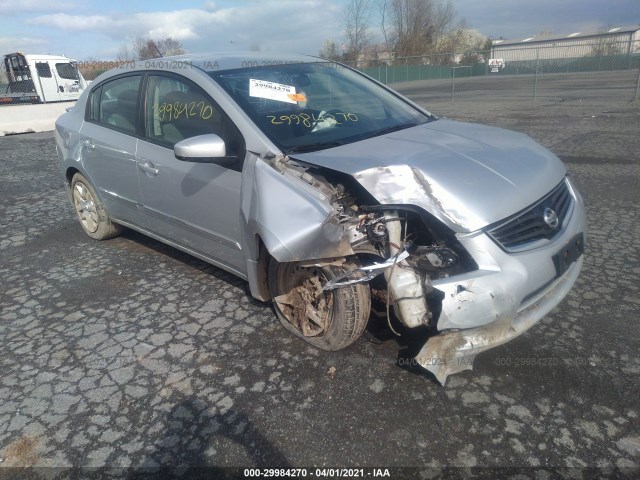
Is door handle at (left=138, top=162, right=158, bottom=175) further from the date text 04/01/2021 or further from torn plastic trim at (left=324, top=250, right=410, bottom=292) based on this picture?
the date text 04/01/2021

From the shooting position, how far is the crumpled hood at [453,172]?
2.42 m

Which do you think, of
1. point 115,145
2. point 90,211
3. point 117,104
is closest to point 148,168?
point 115,145

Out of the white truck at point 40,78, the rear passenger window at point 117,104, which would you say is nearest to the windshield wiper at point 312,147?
the rear passenger window at point 117,104

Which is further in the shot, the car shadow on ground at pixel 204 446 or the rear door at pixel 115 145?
the rear door at pixel 115 145

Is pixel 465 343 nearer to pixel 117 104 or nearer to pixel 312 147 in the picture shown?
pixel 312 147

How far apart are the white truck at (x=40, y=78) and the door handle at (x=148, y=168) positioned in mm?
19783

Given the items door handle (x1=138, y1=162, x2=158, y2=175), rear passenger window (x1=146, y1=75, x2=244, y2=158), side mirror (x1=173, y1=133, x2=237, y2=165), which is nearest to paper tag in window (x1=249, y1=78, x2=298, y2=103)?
rear passenger window (x1=146, y1=75, x2=244, y2=158)

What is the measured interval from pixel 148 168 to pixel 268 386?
2014 millimetres

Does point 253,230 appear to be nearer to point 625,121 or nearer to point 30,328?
point 30,328

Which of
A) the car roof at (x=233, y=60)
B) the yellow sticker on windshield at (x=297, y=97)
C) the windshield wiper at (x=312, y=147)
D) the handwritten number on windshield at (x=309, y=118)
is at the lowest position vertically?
the windshield wiper at (x=312, y=147)

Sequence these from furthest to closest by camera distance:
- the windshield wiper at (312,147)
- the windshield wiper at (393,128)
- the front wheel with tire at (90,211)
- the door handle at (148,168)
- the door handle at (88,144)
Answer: the front wheel with tire at (90,211) < the door handle at (88,144) < the door handle at (148,168) < the windshield wiper at (393,128) < the windshield wiper at (312,147)

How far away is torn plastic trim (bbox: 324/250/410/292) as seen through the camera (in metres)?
2.47

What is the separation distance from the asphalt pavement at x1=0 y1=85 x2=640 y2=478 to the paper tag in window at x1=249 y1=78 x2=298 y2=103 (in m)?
1.51

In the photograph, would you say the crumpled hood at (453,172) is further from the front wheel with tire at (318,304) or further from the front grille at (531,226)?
the front wheel with tire at (318,304)
